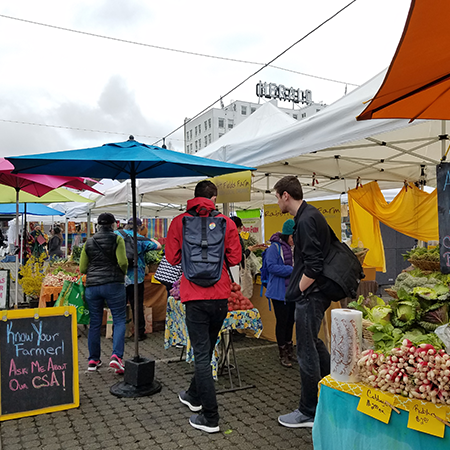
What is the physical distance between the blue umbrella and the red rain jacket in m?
0.45

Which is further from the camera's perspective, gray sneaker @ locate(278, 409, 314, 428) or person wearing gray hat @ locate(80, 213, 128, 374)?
person wearing gray hat @ locate(80, 213, 128, 374)

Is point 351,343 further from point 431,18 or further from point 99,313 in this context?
point 99,313

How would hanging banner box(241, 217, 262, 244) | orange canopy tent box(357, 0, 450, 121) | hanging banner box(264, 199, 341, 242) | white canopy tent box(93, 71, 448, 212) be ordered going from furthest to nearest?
1. hanging banner box(241, 217, 262, 244)
2. hanging banner box(264, 199, 341, 242)
3. white canopy tent box(93, 71, 448, 212)
4. orange canopy tent box(357, 0, 450, 121)

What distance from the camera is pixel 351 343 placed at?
7.58 ft

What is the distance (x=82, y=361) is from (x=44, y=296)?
200 centimetres

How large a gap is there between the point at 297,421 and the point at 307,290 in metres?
1.12

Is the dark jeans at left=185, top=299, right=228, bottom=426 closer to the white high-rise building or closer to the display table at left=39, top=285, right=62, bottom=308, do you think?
the display table at left=39, top=285, right=62, bottom=308

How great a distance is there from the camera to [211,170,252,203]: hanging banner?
6.05 m

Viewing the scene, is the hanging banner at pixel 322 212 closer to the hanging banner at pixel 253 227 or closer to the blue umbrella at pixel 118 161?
the hanging banner at pixel 253 227

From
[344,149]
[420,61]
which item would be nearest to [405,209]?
[344,149]

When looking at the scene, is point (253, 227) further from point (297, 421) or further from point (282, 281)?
point (297, 421)

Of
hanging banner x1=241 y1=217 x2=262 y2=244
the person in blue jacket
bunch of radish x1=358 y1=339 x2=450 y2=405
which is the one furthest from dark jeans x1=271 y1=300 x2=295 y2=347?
hanging banner x1=241 y1=217 x2=262 y2=244

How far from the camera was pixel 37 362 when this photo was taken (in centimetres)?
375

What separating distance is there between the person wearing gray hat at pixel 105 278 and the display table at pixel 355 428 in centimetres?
296
